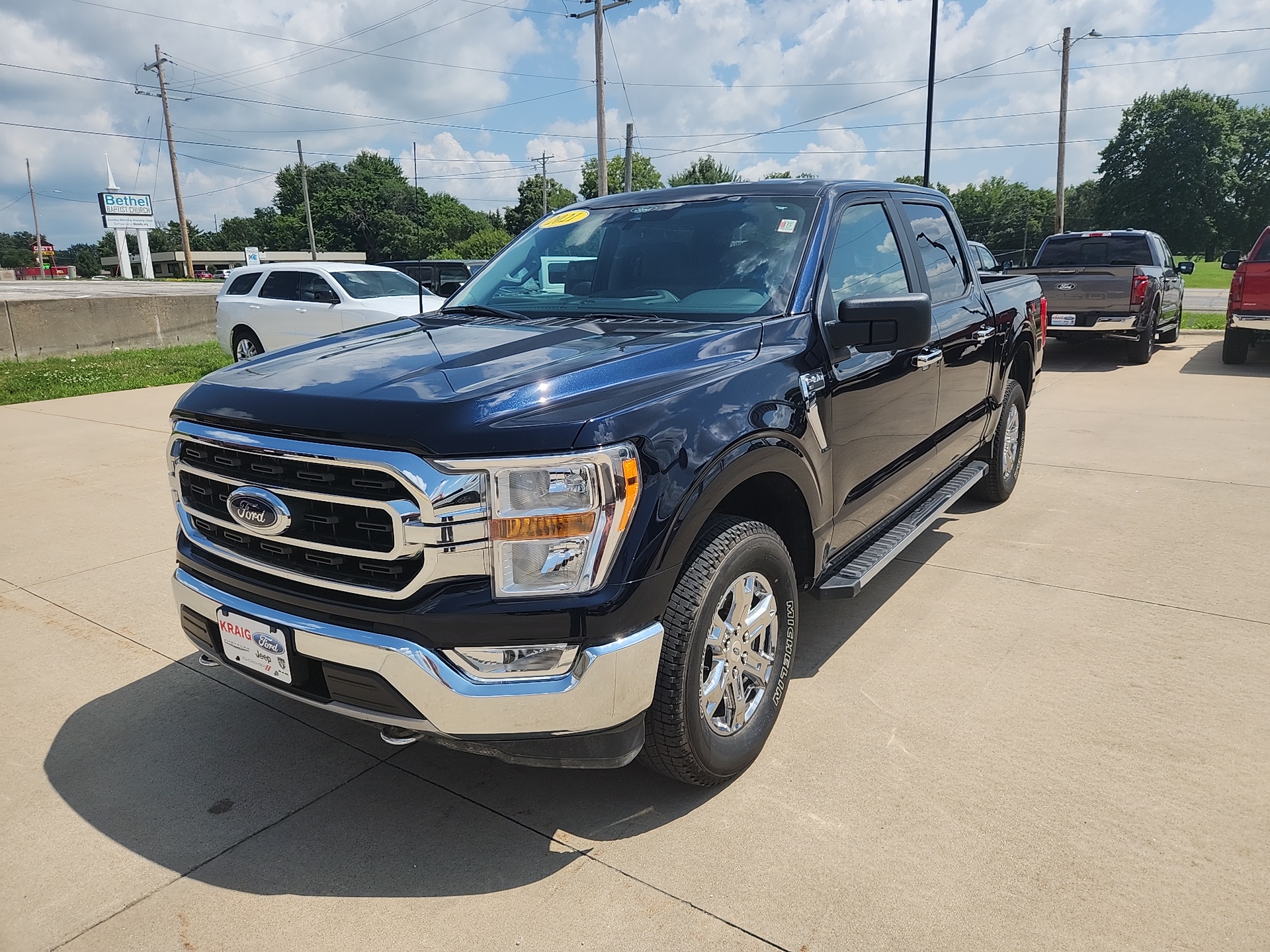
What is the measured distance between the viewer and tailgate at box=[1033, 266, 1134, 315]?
12.0 meters

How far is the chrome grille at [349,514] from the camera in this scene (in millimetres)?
2195

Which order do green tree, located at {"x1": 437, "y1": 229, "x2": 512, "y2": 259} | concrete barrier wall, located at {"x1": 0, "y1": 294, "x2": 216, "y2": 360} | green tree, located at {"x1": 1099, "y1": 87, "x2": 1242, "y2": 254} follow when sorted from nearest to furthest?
concrete barrier wall, located at {"x1": 0, "y1": 294, "x2": 216, "y2": 360} < green tree, located at {"x1": 1099, "y1": 87, "x2": 1242, "y2": 254} < green tree, located at {"x1": 437, "y1": 229, "x2": 512, "y2": 259}

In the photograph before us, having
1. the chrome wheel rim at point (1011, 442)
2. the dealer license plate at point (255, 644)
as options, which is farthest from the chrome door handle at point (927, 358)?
the dealer license plate at point (255, 644)

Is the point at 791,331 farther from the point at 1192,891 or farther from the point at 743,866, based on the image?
the point at 1192,891

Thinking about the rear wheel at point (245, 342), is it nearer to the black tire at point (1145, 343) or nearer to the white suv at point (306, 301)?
the white suv at point (306, 301)

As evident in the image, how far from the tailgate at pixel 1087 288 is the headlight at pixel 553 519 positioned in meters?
11.6

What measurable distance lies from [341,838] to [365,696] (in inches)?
24.0

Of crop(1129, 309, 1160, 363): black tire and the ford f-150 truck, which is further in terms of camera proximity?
crop(1129, 309, 1160, 363): black tire

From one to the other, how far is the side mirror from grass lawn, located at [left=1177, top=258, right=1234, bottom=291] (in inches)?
1777

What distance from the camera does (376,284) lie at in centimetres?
1360

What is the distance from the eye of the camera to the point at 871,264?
3812mm

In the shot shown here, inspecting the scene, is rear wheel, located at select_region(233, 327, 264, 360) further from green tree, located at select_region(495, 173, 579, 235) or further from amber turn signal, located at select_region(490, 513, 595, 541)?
green tree, located at select_region(495, 173, 579, 235)

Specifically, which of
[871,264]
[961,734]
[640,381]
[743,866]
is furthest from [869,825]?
[871,264]

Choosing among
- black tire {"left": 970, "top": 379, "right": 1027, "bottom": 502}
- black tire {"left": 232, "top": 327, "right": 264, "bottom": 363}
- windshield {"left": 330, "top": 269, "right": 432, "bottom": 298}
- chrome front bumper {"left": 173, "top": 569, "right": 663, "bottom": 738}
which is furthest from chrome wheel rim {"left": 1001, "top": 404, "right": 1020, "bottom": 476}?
black tire {"left": 232, "top": 327, "right": 264, "bottom": 363}
